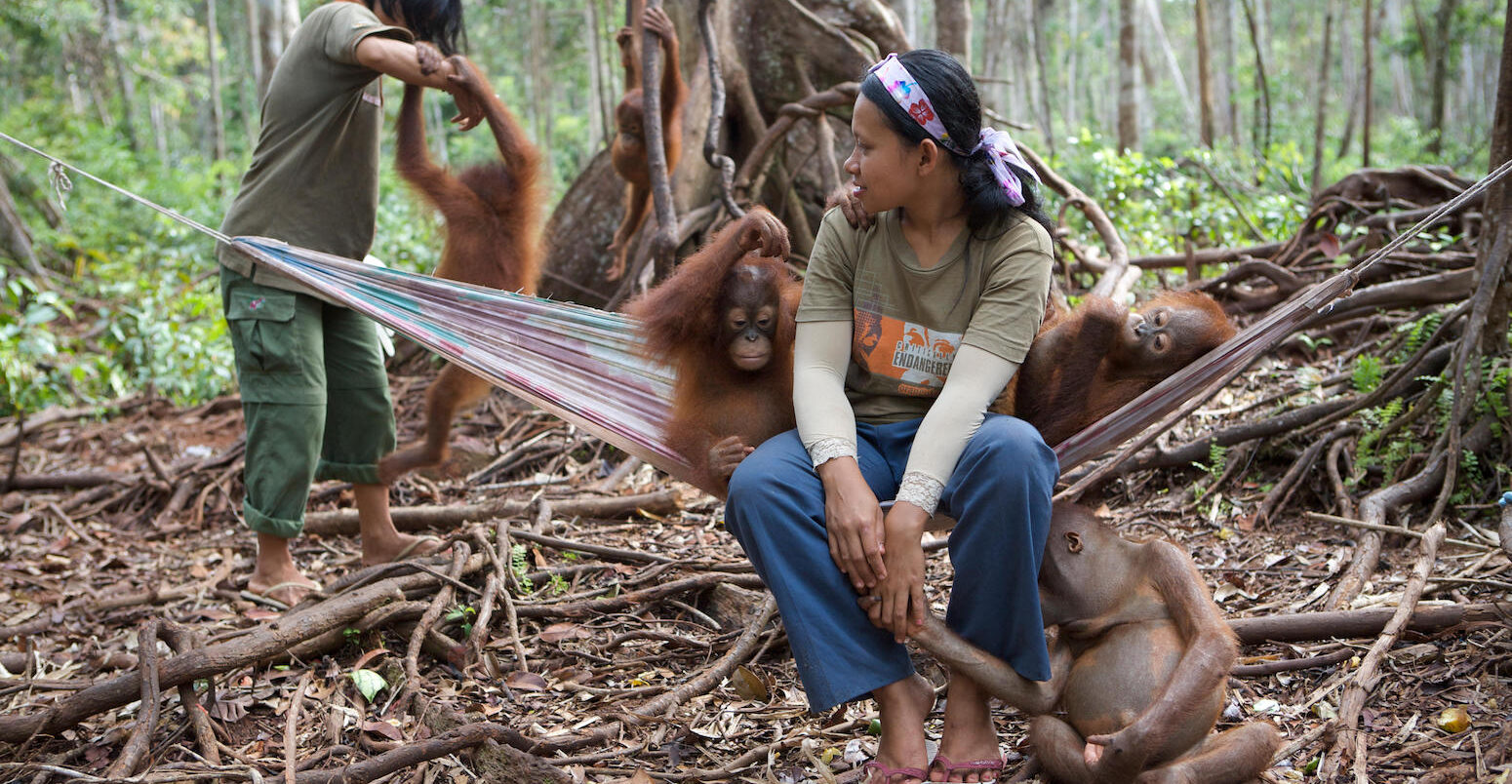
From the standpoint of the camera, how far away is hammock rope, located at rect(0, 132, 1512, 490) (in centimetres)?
271

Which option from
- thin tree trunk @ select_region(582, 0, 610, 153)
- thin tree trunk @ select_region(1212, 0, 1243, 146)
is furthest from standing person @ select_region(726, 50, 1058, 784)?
thin tree trunk @ select_region(1212, 0, 1243, 146)

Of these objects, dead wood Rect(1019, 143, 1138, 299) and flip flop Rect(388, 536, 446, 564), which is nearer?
flip flop Rect(388, 536, 446, 564)

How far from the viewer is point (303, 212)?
3.28 meters

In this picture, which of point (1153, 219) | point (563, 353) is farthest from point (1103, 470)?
point (1153, 219)

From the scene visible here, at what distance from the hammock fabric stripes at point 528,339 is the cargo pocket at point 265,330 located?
0.19 metres

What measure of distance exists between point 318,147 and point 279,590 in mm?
1327

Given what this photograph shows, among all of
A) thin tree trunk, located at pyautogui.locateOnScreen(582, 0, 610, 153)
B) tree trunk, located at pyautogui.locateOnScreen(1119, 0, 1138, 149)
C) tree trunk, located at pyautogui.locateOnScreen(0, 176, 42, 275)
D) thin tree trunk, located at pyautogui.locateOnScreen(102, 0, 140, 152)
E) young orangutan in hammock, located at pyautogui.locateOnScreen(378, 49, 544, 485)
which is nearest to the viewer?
young orangutan in hammock, located at pyautogui.locateOnScreen(378, 49, 544, 485)

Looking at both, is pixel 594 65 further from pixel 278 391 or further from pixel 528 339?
pixel 528 339

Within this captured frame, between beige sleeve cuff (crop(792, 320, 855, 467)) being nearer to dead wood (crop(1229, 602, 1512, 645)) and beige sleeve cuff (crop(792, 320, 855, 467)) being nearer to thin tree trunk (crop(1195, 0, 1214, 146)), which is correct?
dead wood (crop(1229, 602, 1512, 645))

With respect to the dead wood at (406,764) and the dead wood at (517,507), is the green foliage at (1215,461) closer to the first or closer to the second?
the dead wood at (517,507)

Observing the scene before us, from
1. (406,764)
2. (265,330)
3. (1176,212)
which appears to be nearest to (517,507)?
(265,330)

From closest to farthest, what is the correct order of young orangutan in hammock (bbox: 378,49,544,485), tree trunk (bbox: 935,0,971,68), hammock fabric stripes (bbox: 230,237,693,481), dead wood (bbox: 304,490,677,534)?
1. hammock fabric stripes (bbox: 230,237,693,481)
2. young orangutan in hammock (bbox: 378,49,544,485)
3. dead wood (bbox: 304,490,677,534)
4. tree trunk (bbox: 935,0,971,68)

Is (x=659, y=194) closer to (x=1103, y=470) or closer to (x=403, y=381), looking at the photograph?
(x=1103, y=470)

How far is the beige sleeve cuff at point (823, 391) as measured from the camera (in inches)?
81.8
